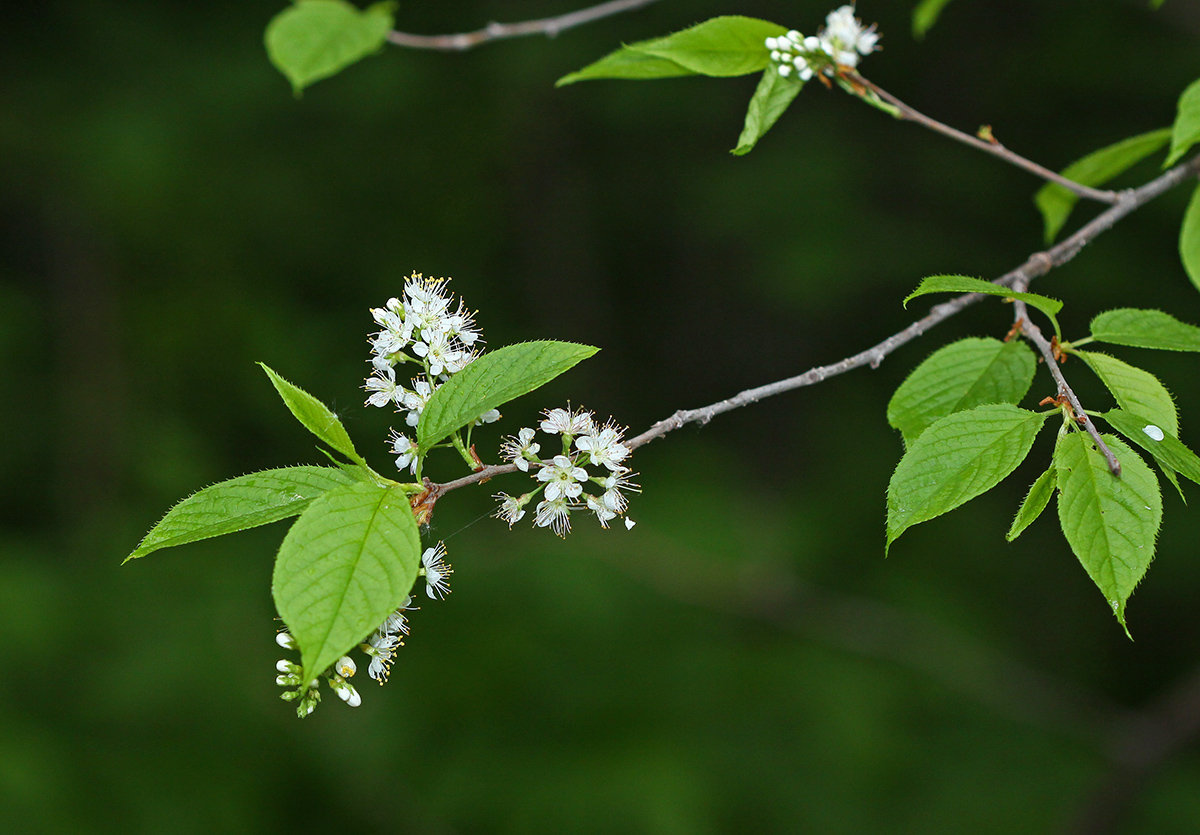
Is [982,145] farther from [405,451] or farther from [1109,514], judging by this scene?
[405,451]

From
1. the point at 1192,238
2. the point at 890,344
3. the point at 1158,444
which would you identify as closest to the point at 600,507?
the point at 890,344

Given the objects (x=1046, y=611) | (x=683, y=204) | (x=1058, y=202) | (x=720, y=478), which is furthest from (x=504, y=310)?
(x=1058, y=202)

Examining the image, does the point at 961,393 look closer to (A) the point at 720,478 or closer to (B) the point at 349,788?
(B) the point at 349,788

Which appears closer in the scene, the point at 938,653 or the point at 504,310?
the point at 938,653

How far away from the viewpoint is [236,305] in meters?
5.47

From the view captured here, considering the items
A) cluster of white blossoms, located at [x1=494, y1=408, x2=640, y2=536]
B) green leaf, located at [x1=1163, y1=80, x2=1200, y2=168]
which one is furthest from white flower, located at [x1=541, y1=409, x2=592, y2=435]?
green leaf, located at [x1=1163, y1=80, x2=1200, y2=168]

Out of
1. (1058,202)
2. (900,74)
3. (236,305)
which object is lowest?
(1058,202)

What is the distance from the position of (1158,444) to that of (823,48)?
0.71 metres

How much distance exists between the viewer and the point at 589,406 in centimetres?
648

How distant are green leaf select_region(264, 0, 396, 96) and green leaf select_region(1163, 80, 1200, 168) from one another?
133 centimetres

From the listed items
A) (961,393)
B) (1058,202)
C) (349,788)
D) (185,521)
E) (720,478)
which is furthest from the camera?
(720,478)

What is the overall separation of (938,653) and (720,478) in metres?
1.66

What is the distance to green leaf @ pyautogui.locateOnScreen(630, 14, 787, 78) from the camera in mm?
1292

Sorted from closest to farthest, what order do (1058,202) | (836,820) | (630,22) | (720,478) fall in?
(1058,202)
(836,820)
(630,22)
(720,478)
